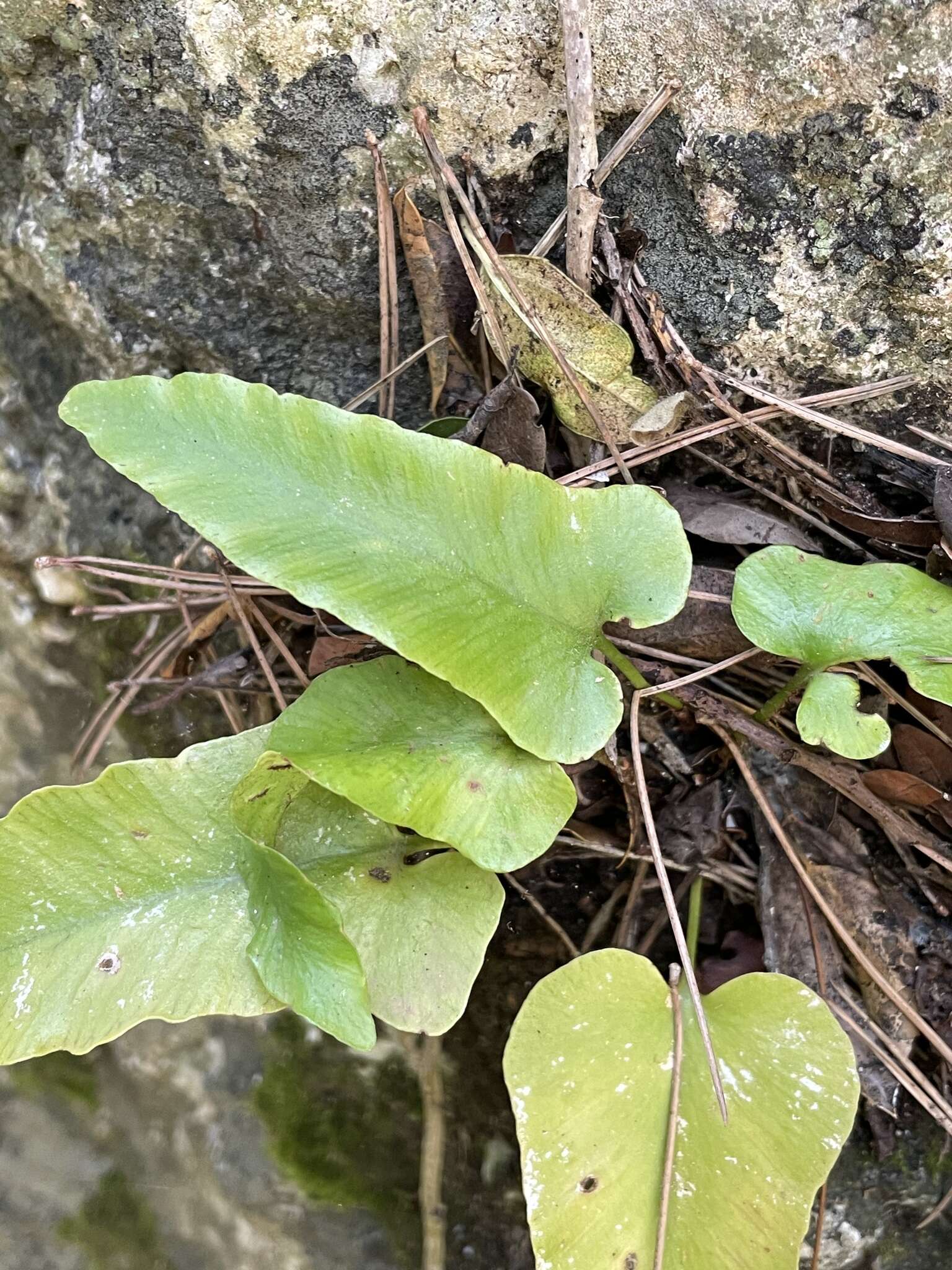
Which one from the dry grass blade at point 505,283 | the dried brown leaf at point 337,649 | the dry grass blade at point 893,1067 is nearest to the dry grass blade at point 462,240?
the dry grass blade at point 505,283

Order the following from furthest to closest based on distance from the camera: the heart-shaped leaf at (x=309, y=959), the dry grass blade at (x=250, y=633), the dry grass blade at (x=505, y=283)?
the dry grass blade at (x=250, y=633) → the dry grass blade at (x=505, y=283) → the heart-shaped leaf at (x=309, y=959)

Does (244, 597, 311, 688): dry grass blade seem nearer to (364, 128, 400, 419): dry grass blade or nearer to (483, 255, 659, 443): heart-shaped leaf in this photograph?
(364, 128, 400, 419): dry grass blade

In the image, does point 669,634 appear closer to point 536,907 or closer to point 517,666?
point 517,666

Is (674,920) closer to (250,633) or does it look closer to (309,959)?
(309,959)

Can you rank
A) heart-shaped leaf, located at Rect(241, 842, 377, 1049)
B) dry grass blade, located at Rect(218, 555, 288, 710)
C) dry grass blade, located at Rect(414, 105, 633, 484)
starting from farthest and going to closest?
1. dry grass blade, located at Rect(218, 555, 288, 710)
2. dry grass blade, located at Rect(414, 105, 633, 484)
3. heart-shaped leaf, located at Rect(241, 842, 377, 1049)

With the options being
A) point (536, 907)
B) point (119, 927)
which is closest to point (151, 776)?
point (119, 927)

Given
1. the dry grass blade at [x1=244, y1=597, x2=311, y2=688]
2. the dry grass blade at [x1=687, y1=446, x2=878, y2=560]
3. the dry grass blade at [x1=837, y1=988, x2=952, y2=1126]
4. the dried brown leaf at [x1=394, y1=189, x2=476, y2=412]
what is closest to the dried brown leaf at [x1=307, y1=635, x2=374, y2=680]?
the dry grass blade at [x1=244, y1=597, x2=311, y2=688]

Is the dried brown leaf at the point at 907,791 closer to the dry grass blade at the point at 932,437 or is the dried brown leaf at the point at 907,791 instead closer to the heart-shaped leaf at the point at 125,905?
the dry grass blade at the point at 932,437
